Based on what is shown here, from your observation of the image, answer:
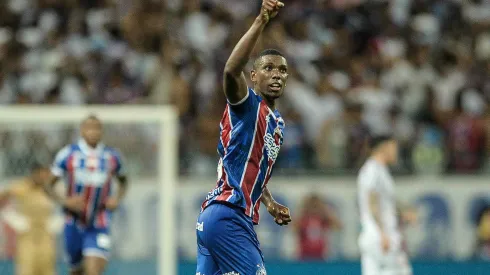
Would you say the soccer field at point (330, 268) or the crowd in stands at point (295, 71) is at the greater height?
the crowd in stands at point (295, 71)

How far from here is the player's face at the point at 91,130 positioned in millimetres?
10852

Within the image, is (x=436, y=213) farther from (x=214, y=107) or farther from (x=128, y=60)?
(x=128, y=60)

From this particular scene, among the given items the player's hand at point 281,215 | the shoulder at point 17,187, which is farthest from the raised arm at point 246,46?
the shoulder at point 17,187

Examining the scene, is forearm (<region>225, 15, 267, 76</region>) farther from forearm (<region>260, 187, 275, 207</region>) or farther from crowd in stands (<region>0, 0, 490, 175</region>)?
crowd in stands (<region>0, 0, 490, 175</region>)

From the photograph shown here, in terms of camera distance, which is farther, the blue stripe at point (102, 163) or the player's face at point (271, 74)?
the blue stripe at point (102, 163)

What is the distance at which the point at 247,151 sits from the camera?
Result: 19.1ft

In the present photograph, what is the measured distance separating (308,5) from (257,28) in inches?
441

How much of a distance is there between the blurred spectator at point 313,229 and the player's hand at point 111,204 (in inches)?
138

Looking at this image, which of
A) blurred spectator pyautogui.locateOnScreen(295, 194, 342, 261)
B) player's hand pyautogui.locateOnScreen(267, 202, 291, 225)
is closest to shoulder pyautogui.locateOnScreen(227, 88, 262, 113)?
player's hand pyautogui.locateOnScreen(267, 202, 291, 225)

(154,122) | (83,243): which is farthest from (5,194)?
(83,243)

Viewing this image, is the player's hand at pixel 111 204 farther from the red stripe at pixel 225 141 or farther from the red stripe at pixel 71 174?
the red stripe at pixel 225 141

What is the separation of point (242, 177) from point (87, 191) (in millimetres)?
5466

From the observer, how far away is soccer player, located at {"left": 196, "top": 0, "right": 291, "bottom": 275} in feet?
19.0

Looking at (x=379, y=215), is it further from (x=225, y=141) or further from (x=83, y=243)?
(x=225, y=141)
